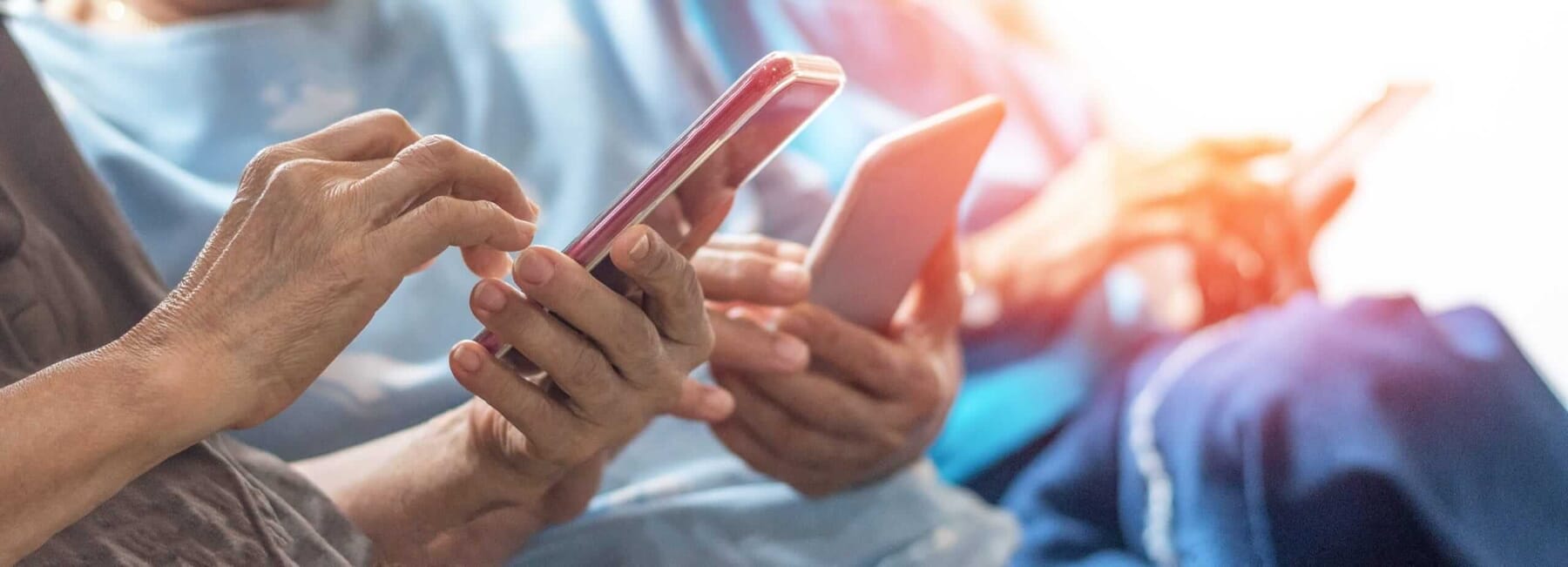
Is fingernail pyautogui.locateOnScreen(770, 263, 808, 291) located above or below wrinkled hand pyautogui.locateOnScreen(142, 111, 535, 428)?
below

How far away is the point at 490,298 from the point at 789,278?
0.63ft

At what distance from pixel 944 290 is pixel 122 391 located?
51cm

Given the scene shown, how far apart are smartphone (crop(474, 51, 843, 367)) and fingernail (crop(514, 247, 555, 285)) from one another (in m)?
0.03

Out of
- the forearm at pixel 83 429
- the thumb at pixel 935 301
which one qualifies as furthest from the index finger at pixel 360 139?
the thumb at pixel 935 301

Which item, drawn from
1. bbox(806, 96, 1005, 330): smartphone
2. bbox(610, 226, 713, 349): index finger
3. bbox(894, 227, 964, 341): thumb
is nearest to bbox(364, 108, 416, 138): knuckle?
bbox(610, 226, 713, 349): index finger

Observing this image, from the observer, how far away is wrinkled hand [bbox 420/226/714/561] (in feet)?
1.54

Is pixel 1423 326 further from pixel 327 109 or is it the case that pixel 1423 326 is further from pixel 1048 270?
pixel 327 109

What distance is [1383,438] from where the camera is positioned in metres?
0.60

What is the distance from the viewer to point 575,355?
50 cm

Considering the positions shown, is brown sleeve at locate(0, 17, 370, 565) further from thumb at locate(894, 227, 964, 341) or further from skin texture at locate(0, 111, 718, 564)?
thumb at locate(894, 227, 964, 341)

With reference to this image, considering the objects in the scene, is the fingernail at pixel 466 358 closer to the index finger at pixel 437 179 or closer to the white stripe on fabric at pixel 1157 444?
the index finger at pixel 437 179

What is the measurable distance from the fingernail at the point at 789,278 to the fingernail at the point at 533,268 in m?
0.18

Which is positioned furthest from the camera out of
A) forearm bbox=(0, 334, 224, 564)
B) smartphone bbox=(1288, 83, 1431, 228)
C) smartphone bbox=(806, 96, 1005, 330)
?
smartphone bbox=(1288, 83, 1431, 228)

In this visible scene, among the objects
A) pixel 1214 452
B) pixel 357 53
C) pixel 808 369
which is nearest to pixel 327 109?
pixel 357 53
